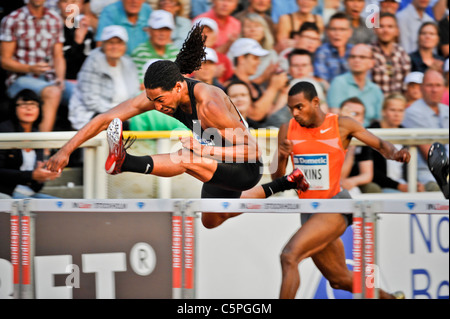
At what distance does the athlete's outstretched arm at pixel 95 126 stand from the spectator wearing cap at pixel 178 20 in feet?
3.25

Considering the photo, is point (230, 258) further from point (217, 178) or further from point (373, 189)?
point (373, 189)

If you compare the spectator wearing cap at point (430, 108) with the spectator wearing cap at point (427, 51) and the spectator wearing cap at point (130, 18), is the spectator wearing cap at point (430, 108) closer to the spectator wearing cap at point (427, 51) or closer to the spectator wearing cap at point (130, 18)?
the spectator wearing cap at point (427, 51)

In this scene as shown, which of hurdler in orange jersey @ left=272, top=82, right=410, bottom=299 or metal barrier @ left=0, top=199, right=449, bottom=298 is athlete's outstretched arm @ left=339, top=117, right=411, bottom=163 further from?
metal barrier @ left=0, top=199, right=449, bottom=298

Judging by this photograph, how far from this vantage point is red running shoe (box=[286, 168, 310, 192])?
4.86 meters

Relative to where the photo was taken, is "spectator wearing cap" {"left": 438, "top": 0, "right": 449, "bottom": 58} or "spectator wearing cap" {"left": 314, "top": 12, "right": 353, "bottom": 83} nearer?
"spectator wearing cap" {"left": 314, "top": 12, "right": 353, "bottom": 83}

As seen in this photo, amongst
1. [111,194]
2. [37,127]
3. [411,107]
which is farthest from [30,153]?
[411,107]

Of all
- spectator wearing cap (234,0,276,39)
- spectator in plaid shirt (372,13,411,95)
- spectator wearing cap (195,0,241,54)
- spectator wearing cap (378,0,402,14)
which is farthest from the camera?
spectator wearing cap (378,0,402,14)

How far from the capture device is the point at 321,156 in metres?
4.95

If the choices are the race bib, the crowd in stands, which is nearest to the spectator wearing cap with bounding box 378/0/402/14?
the crowd in stands

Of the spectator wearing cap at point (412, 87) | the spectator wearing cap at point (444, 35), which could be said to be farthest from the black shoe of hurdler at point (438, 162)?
the spectator wearing cap at point (444, 35)

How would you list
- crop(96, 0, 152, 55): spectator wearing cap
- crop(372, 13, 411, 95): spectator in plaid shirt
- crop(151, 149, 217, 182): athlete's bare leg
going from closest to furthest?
crop(151, 149, 217, 182): athlete's bare leg, crop(96, 0, 152, 55): spectator wearing cap, crop(372, 13, 411, 95): spectator in plaid shirt

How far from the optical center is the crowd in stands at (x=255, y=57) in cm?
539

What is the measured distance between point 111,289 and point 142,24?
2426mm

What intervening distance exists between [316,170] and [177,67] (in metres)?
1.20
